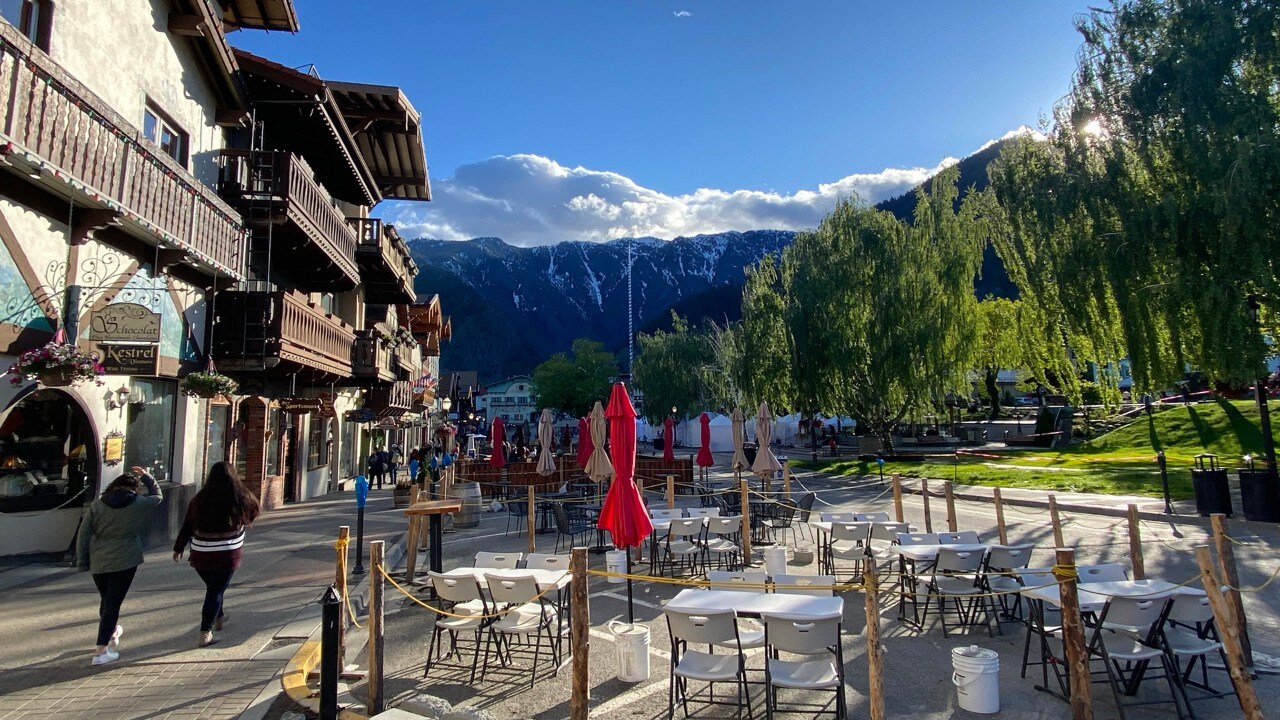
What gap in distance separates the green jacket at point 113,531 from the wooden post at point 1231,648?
875 cm

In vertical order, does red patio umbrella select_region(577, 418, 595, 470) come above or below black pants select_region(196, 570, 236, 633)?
above

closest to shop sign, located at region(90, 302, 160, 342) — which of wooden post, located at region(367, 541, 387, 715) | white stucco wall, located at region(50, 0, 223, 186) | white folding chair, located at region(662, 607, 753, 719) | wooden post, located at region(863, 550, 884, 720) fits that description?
white stucco wall, located at region(50, 0, 223, 186)

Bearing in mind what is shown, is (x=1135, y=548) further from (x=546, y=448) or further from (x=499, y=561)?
(x=546, y=448)

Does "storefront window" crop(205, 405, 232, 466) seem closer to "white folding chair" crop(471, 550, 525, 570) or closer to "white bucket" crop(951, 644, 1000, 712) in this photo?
"white folding chair" crop(471, 550, 525, 570)

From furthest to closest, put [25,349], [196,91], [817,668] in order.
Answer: [196,91] < [25,349] < [817,668]

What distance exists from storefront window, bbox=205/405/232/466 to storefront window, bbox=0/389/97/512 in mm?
3313

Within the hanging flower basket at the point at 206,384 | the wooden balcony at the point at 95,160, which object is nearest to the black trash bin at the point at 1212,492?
the hanging flower basket at the point at 206,384

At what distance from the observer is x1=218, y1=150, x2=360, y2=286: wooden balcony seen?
45.7 ft

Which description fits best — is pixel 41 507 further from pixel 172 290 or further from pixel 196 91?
pixel 196 91

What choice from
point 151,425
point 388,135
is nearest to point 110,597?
point 151,425

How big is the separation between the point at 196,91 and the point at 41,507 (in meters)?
8.02

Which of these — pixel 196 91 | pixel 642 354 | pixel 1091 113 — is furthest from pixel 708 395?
pixel 196 91

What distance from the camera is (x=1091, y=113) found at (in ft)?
55.6

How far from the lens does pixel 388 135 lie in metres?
22.7
